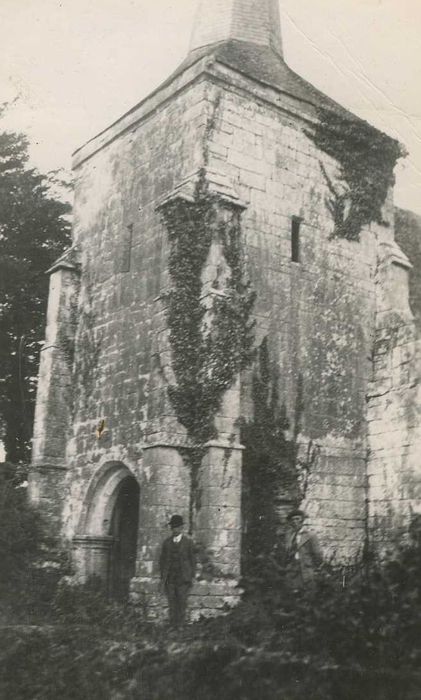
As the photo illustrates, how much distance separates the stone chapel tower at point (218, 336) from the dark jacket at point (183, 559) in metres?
0.85

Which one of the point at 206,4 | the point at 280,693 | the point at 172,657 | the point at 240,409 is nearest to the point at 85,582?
the point at 240,409

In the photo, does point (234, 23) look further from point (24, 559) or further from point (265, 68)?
point (24, 559)

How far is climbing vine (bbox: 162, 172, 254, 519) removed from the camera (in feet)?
38.7

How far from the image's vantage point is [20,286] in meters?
20.5

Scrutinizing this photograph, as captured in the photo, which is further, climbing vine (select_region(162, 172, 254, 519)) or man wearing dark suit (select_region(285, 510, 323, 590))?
climbing vine (select_region(162, 172, 254, 519))

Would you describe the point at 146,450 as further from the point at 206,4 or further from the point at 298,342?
the point at 206,4

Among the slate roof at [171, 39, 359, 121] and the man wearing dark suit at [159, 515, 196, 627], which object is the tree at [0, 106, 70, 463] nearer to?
the slate roof at [171, 39, 359, 121]

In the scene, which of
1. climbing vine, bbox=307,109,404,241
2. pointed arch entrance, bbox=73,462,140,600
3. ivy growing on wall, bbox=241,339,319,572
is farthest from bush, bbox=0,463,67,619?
climbing vine, bbox=307,109,404,241

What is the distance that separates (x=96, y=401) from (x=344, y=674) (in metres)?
9.96

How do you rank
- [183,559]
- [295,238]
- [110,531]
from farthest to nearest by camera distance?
[110,531] → [295,238] → [183,559]

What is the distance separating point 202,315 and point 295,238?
3.03 m

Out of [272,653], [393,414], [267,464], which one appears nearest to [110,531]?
[267,464]

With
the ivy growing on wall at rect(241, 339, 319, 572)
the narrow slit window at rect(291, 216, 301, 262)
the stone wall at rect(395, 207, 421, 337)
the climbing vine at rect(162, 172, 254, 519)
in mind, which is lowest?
the ivy growing on wall at rect(241, 339, 319, 572)

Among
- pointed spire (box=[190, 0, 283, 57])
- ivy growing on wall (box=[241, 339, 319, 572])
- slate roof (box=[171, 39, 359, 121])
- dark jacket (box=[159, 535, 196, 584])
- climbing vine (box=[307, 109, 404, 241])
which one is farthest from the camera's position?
pointed spire (box=[190, 0, 283, 57])
